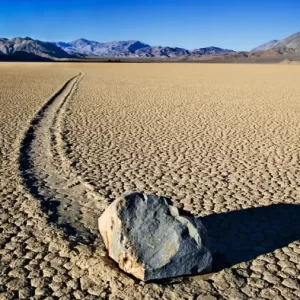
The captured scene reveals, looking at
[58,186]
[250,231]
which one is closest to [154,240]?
[250,231]

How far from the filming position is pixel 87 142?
911cm

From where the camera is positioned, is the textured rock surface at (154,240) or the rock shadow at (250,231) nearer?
the textured rock surface at (154,240)

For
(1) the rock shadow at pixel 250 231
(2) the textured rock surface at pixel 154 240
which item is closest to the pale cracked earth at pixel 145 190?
(1) the rock shadow at pixel 250 231

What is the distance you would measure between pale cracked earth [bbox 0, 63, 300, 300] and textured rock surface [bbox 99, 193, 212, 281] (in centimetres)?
13

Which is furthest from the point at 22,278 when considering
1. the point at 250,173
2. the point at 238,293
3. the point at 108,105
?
the point at 108,105

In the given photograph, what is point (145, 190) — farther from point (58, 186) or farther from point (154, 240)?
point (154, 240)

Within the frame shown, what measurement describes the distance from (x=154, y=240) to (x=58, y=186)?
2941 millimetres

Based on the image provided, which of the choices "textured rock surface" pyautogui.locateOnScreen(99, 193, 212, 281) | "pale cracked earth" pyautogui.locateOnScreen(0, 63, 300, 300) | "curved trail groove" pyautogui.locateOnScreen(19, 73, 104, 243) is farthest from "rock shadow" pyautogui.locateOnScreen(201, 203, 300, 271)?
"curved trail groove" pyautogui.locateOnScreen(19, 73, 104, 243)

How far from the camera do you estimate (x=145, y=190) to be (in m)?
6.09

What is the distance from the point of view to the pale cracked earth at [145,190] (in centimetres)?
370

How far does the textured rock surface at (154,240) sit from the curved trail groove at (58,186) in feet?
2.85

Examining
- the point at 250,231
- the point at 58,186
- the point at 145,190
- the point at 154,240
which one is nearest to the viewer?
the point at 154,240

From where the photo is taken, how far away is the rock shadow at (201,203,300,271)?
4.17 metres

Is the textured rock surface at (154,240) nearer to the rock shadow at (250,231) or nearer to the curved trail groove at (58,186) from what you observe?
the rock shadow at (250,231)
